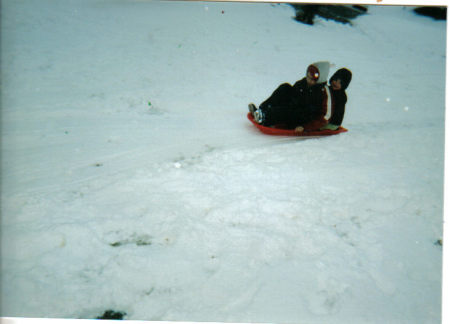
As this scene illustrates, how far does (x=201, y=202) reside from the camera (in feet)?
6.30

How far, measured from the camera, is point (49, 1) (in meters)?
5.82

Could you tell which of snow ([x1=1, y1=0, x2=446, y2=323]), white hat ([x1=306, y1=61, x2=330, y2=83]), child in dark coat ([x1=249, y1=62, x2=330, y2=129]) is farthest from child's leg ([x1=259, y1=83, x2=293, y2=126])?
white hat ([x1=306, y1=61, x2=330, y2=83])

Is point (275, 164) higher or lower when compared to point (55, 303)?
higher

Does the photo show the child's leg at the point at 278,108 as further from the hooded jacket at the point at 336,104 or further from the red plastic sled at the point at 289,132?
the hooded jacket at the point at 336,104

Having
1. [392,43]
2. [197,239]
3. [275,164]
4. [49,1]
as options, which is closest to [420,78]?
[392,43]

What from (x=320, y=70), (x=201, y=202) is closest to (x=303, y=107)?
(x=320, y=70)

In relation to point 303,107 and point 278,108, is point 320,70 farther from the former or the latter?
point 278,108

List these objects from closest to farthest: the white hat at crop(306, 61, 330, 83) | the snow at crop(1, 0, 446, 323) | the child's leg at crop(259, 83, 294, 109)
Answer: the snow at crop(1, 0, 446, 323) → the white hat at crop(306, 61, 330, 83) → the child's leg at crop(259, 83, 294, 109)

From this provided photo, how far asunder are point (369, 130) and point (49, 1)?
20.2ft

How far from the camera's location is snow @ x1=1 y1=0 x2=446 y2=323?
1.43 m

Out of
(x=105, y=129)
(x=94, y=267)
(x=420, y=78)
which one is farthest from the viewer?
(x=420, y=78)

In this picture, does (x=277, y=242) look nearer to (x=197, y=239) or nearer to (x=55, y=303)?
(x=197, y=239)

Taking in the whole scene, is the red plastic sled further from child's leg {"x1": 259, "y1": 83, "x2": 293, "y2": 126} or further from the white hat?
the white hat

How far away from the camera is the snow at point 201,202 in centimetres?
143
